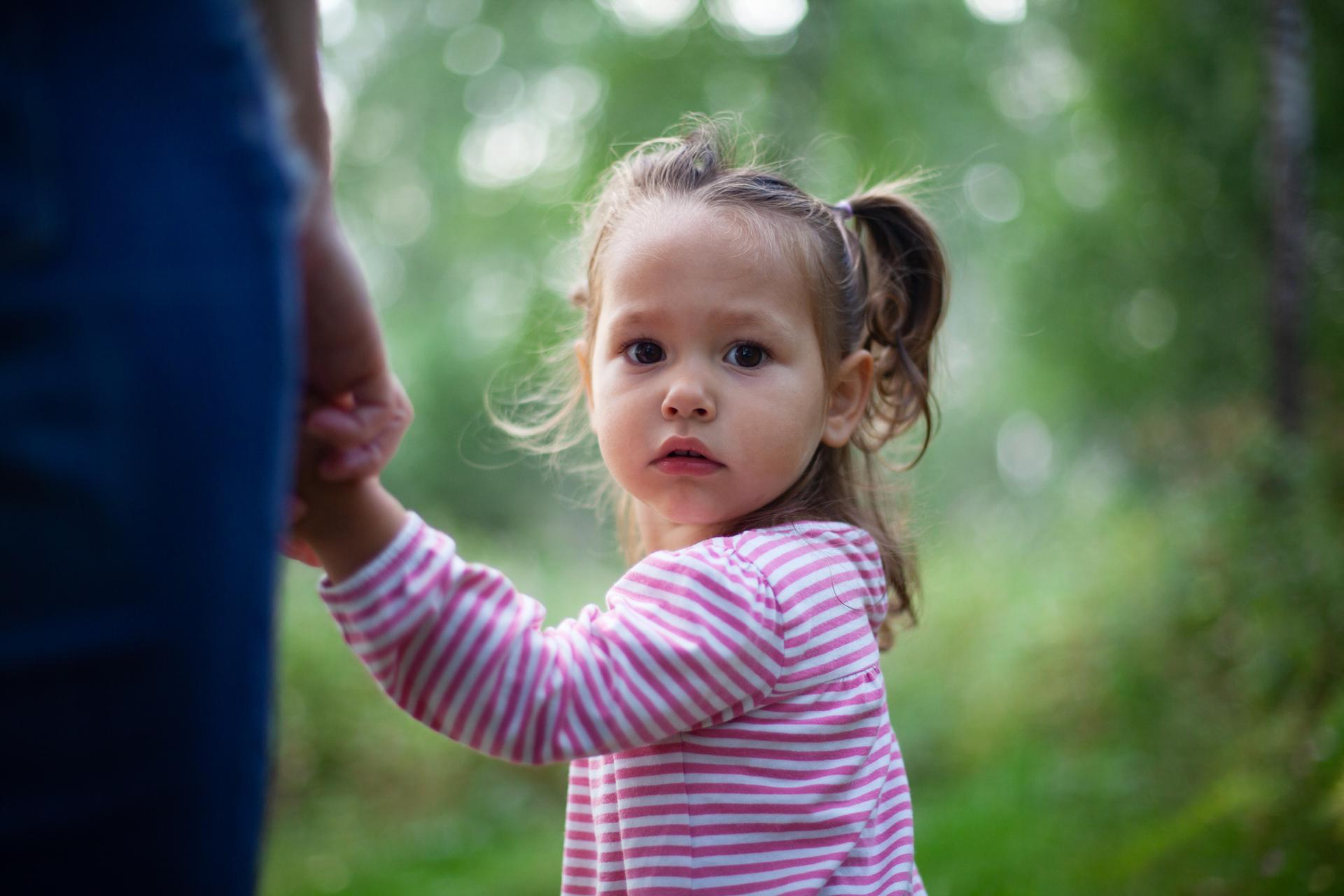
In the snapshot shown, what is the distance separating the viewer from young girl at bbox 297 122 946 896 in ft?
4.10

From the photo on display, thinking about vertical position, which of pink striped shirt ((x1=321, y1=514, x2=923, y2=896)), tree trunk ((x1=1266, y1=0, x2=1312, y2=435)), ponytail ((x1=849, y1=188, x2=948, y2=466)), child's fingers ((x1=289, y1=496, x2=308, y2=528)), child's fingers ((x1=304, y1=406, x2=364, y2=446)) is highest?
tree trunk ((x1=1266, y1=0, x2=1312, y2=435))

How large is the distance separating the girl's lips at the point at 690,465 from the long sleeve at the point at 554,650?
17 centimetres

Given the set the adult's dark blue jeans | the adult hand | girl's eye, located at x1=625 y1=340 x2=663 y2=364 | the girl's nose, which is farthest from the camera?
girl's eye, located at x1=625 y1=340 x2=663 y2=364

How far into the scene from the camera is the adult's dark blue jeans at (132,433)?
0.82 m

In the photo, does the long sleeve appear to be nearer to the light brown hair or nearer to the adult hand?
the adult hand

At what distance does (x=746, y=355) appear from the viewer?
1657mm

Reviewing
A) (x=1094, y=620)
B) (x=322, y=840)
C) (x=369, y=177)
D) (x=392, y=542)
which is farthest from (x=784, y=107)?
(x=369, y=177)

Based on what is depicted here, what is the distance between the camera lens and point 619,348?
1.71 meters

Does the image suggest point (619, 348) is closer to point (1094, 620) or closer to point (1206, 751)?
point (1206, 751)

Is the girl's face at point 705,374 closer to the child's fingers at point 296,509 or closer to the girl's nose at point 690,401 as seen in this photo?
the girl's nose at point 690,401

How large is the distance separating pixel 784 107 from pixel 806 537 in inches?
218

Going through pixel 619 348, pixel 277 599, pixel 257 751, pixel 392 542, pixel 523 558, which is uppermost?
pixel 523 558

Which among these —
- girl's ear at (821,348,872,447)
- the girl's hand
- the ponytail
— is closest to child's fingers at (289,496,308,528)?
the girl's hand

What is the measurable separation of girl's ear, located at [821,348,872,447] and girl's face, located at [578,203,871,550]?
9 cm
